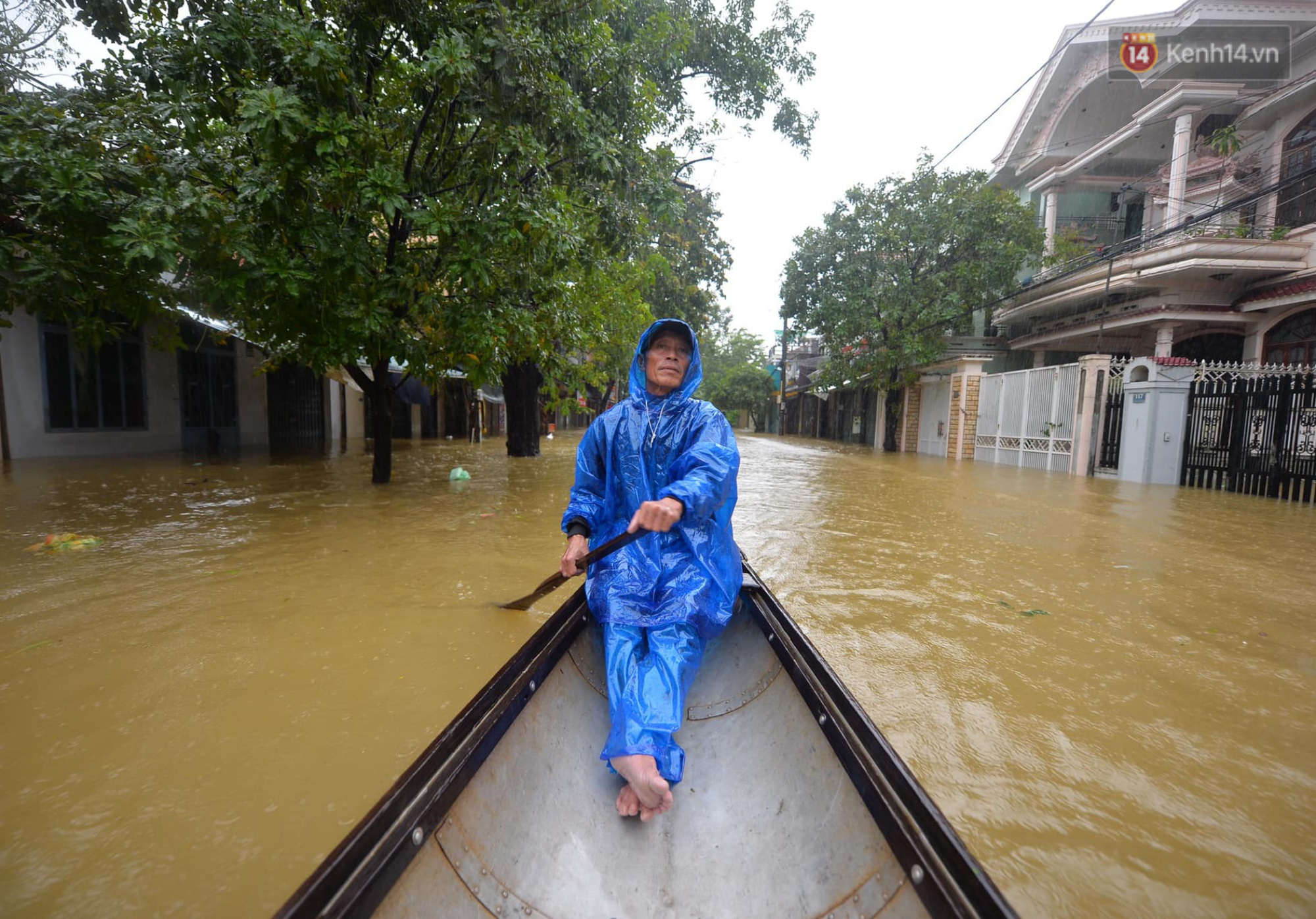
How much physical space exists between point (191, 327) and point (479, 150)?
29.7ft

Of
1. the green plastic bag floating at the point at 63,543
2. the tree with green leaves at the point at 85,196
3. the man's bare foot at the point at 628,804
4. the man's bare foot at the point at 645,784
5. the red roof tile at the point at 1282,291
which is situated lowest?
the green plastic bag floating at the point at 63,543

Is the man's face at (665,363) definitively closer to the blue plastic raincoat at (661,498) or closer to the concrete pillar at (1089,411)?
the blue plastic raincoat at (661,498)

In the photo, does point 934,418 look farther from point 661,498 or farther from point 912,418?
point 661,498

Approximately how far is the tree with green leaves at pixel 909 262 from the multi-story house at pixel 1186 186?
1331 mm

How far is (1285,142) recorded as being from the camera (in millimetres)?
12156

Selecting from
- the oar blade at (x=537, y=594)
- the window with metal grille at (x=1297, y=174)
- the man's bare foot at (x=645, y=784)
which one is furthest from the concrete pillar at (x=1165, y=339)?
the man's bare foot at (x=645, y=784)

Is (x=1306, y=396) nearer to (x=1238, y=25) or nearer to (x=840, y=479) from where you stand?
(x=840, y=479)

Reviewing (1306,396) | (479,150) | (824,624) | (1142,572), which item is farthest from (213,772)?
(1306,396)

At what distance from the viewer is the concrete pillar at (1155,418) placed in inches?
383

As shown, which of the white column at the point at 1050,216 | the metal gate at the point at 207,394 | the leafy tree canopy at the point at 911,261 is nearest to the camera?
Answer: the metal gate at the point at 207,394

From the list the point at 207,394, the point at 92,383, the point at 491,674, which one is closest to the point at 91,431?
the point at 92,383

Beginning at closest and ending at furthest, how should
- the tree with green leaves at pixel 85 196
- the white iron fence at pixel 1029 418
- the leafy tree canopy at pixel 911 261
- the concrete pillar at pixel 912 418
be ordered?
the tree with green leaves at pixel 85 196, the white iron fence at pixel 1029 418, the leafy tree canopy at pixel 911 261, the concrete pillar at pixel 912 418

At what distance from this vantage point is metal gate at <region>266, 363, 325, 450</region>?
47.0 ft

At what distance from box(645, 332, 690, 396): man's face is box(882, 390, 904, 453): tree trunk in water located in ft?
65.6
